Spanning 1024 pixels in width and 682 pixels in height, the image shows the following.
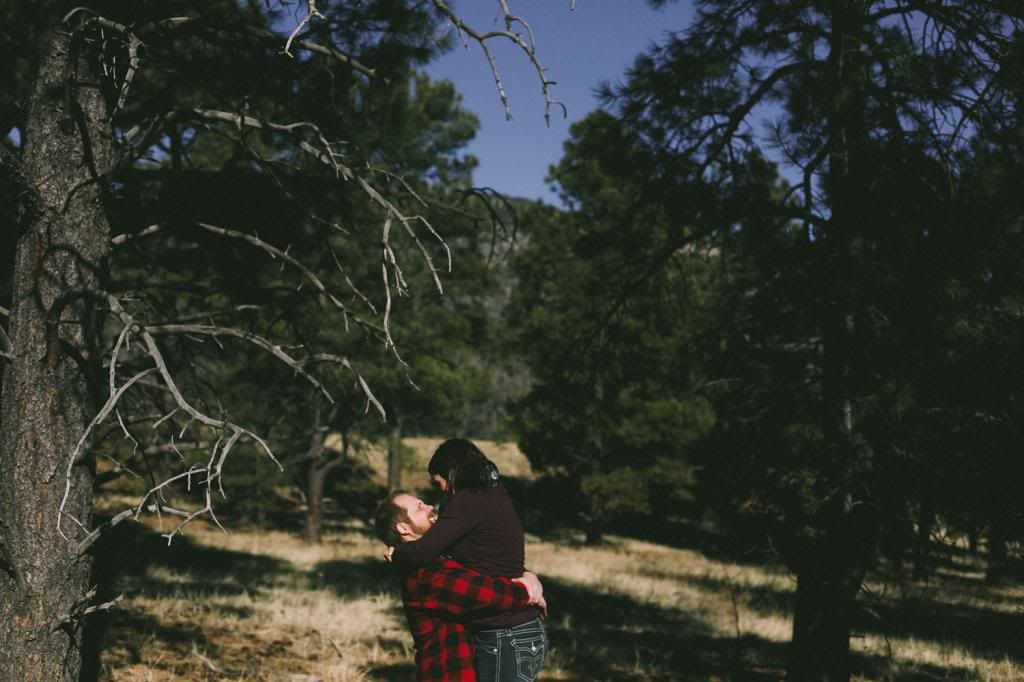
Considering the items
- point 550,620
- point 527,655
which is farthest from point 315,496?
point 527,655

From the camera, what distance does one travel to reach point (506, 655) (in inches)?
141

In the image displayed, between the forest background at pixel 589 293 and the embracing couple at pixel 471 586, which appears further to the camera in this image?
the forest background at pixel 589 293

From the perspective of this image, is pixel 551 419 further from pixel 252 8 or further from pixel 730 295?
pixel 252 8

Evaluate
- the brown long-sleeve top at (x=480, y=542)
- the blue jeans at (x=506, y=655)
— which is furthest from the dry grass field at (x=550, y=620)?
the blue jeans at (x=506, y=655)

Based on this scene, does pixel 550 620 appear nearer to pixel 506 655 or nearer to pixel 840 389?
pixel 840 389

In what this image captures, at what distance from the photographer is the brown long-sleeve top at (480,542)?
3.50 m

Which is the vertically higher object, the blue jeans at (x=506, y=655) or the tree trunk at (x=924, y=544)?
the tree trunk at (x=924, y=544)

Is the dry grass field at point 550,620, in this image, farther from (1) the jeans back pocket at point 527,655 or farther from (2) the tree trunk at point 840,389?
(1) the jeans back pocket at point 527,655

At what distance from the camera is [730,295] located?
8570 millimetres

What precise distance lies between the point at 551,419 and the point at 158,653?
629 inches

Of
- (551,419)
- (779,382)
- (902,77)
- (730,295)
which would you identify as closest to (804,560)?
(779,382)

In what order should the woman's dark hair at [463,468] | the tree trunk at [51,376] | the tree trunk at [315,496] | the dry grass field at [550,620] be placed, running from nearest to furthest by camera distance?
the woman's dark hair at [463,468] < the tree trunk at [51,376] < the dry grass field at [550,620] < the tree trunk at [315,496]

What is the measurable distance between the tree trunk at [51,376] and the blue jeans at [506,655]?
80.7 inches

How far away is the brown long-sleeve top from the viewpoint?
3496 mm
